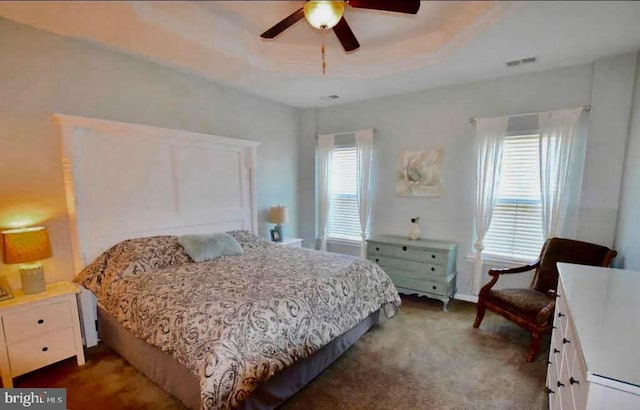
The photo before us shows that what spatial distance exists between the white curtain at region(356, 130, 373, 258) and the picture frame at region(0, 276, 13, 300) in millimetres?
3441

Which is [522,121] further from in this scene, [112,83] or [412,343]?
[112,83]

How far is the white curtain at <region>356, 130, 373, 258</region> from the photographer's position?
13.3 feet

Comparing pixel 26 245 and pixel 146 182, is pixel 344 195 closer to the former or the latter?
pixel 146 182

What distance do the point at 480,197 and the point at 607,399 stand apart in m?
2.68

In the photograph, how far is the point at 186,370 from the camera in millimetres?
1784

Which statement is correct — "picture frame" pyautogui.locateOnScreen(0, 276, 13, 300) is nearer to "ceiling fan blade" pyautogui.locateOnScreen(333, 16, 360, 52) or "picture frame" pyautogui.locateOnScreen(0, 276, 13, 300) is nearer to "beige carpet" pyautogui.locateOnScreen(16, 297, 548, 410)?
"beige carpet" pyautogui.locateOnScreen(16, 297, 548, 410)

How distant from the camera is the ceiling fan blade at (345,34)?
1952 millimetres

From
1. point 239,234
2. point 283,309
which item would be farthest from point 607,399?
point 239,234

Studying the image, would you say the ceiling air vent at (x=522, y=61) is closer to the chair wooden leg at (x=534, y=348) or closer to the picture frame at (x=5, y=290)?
the chair wooden leg at (x=534, y=348)

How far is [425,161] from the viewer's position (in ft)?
12.2

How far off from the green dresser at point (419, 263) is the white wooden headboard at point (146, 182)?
1794 mm

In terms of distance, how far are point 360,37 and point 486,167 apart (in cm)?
192

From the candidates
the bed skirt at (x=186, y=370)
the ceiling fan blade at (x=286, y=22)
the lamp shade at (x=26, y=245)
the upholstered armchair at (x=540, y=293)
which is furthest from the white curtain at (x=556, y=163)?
the lamp shade at (x=26, y=245)

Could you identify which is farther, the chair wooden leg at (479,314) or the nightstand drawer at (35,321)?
the chair wooden leg at (479,314)
